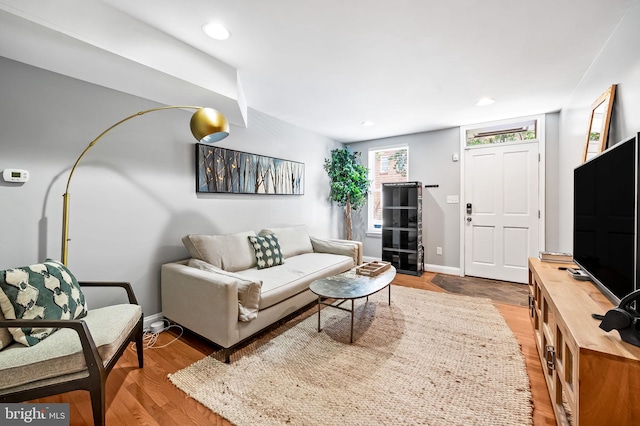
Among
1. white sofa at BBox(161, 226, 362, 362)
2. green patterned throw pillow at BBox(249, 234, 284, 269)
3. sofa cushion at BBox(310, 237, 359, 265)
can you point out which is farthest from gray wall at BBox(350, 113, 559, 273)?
green patterned throw pillow at BBox(249, 234, 284, 269)

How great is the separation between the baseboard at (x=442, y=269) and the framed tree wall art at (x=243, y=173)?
2.43 meters

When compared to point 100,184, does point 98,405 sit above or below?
below

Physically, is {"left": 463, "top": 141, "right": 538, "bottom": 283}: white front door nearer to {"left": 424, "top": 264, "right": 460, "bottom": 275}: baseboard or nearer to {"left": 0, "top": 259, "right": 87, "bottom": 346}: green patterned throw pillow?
{"left": 424, "top": 264, "right": 460, "bottom": 275}: baseboard

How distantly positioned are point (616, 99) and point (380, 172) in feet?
11.0

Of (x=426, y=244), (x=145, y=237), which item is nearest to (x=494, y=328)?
(x=426, y=244)

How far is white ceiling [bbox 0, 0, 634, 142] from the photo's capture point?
5.26 ft

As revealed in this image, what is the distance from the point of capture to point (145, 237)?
94.9 inches

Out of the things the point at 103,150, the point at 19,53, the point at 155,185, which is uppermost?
the point at 19,53

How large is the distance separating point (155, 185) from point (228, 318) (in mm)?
1432

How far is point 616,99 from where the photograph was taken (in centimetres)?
181

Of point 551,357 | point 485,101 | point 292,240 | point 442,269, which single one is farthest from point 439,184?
point 551,357

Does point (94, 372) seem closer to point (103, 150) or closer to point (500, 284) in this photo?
point (103, 150)

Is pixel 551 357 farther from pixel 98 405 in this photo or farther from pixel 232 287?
pixel 98 405

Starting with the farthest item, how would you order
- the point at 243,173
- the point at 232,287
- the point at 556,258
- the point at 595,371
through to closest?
the point at 243,173
the point at 556,258
the point at 232,287
the point at 595,371
